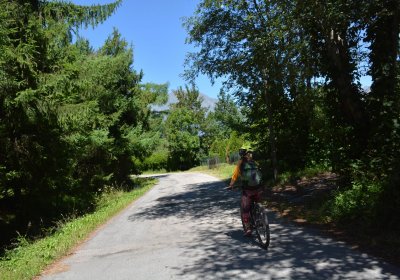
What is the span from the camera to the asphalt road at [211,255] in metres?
6.26

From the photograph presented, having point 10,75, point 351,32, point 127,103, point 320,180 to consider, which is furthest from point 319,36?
point 127,103

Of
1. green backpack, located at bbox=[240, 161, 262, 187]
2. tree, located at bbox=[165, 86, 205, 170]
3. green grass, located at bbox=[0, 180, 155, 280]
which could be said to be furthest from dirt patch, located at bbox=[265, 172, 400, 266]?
tree, located at bbox=[165, 86, 205, 170]

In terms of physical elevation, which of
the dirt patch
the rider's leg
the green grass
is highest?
the rider's leg

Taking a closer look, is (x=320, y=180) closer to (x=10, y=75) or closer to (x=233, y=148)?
(x=10, y=75)

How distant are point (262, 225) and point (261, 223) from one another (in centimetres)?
6

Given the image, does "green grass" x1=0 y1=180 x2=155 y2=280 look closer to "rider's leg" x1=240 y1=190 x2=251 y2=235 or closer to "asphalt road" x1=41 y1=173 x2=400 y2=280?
"asphalt road" x1=41 y1=173 x2=400 y2=280

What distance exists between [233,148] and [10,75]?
147 ft

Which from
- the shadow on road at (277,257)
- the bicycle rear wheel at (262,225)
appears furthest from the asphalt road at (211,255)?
the bicycle rear wheel at (262,225)

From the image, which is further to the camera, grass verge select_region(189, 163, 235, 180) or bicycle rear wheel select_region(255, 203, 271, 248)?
grass verge select_region(189, 163, 235, 180)

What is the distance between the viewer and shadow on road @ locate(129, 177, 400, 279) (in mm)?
6059

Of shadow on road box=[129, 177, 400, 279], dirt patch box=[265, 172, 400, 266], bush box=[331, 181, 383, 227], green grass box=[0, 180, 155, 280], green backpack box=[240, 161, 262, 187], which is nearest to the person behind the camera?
shadow on road box=[129, 177, 400, 279]

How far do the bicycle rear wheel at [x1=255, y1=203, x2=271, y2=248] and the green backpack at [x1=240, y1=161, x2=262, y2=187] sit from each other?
46 centimetres

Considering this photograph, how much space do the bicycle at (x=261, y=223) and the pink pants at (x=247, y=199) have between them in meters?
0.10

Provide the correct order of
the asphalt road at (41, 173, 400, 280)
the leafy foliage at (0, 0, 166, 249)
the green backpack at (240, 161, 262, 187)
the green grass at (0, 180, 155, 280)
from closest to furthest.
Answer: the asphalt road at (41, 173, 400, 280), the green grass at (0, 180, 155, 280), the green backpack at (240, 161, 262, 187), the leafy foliage at (0, 0, 166, 249)
